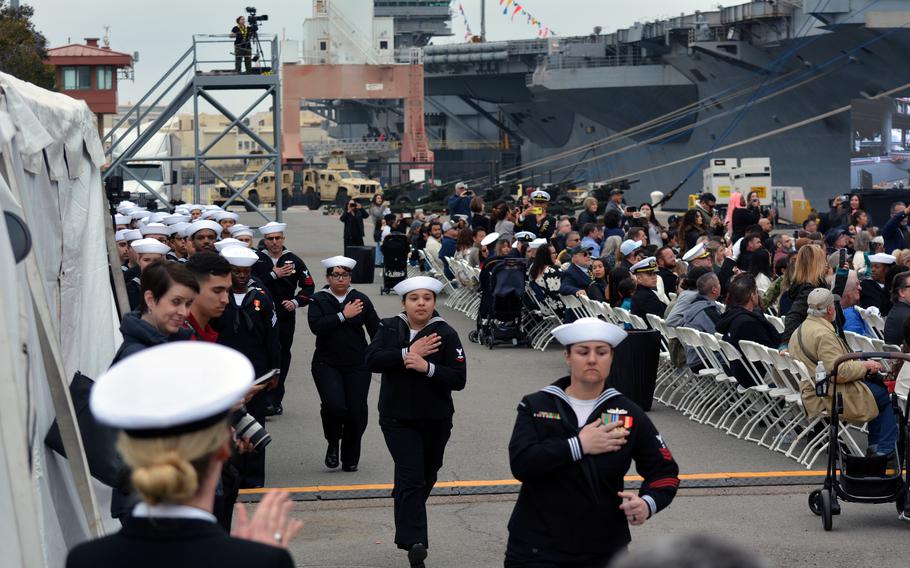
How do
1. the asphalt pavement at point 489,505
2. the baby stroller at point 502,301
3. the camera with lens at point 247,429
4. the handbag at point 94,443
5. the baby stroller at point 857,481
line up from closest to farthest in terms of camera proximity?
1. the camera with lens at point 247,429
2. the handbag at point 94,443
3. the asphalt pavement at point 489,505
4. the baby stroller at point 857,481
5. the baby stroller at point 502,301

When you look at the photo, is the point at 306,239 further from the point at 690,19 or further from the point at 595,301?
the point at 595,301

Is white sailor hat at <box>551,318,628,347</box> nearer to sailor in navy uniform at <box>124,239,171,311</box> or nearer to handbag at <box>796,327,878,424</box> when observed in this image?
handbag at <box>796,327,878,424</box>

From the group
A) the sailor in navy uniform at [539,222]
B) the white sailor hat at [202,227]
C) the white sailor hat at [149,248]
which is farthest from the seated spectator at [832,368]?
the sailor in navy uniform at [539,222]

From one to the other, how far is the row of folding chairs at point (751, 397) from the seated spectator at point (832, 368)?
293 millimetres

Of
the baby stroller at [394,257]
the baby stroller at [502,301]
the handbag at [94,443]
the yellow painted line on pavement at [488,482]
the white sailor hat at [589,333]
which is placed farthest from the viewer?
the baby stroller at [394,257]

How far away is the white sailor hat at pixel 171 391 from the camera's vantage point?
2758 mm

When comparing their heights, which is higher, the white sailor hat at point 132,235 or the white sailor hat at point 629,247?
the white sailor hat at point 132,235

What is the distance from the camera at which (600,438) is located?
502 cm

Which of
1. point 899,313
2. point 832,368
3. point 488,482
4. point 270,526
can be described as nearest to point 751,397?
point 899,313

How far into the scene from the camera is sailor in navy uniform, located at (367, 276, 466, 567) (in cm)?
783

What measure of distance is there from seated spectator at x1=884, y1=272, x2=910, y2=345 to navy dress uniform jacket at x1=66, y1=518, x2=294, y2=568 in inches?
379

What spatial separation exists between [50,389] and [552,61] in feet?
197

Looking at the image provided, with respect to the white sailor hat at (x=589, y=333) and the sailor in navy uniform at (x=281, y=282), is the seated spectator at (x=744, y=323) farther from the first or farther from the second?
the white sailor hat at (x=589, y=333)

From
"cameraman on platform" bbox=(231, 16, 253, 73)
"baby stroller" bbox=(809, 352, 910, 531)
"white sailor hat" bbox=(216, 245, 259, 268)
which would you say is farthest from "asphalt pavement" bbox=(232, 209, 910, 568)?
"cameraman on platform" bbox=(231, 16, 253, 73)
